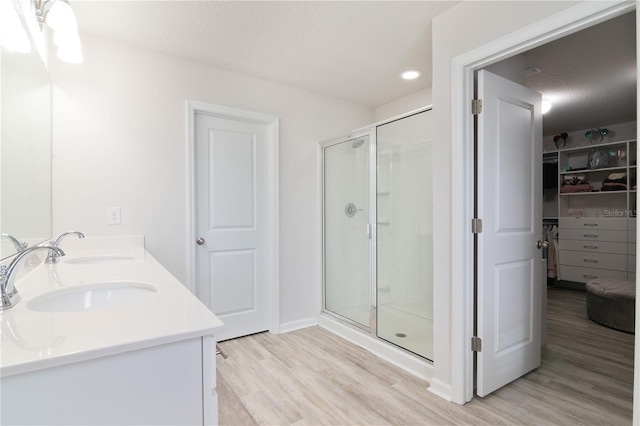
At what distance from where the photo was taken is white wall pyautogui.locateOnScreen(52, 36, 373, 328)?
2152mm

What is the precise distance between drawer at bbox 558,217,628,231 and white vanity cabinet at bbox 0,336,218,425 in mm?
5303

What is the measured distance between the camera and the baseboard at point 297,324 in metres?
3.07

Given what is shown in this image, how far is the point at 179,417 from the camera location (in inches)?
28.5

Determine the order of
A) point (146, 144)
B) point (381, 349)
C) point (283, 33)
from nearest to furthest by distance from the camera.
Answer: point (283, 33) < point (146, 144) < point (381, 349)

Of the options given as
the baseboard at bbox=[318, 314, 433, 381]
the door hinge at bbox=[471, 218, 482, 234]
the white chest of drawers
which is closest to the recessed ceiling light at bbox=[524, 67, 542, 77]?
the door hinge at bbox=[471, 218, 482, 234]

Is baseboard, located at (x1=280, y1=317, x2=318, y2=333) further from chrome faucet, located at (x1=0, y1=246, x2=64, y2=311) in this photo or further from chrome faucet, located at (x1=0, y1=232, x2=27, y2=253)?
chrome faucet, located at (x1=0, y1=246, x2=64, y2=311)

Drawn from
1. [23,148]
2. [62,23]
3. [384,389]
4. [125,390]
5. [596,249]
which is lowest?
[384,389]

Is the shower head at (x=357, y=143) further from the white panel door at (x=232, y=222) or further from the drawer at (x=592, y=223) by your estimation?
the drawer at (x=592, y=223)

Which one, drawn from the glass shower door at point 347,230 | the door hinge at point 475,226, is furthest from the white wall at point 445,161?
the glass shower door at point 347,230

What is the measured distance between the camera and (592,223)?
14.5 feet

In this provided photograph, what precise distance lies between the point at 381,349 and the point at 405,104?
2389 millimetres

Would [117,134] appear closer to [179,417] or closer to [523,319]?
[179,417]

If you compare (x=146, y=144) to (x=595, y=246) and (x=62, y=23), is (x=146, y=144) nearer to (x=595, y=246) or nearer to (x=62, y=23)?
(x=62, y=23)

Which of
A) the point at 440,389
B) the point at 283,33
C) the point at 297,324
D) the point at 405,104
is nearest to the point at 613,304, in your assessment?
the point at 440,389
